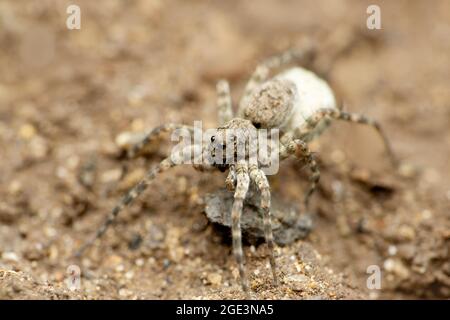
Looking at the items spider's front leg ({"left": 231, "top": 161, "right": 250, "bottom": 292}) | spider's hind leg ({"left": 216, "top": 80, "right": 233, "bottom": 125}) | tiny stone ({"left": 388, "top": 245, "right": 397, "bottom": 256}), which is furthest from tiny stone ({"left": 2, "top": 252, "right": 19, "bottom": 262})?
tiny stone ({"left": 388, "top": 245, "right": 397, "bottom": 256})

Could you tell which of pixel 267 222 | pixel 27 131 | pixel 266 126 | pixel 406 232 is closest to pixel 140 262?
pixel 267 222

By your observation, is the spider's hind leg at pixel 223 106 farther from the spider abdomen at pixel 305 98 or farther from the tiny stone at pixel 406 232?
the tiny stone at pixel 406 232

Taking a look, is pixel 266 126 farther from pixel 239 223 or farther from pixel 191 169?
Result: pixel 239 223

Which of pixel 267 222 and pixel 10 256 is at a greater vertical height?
pixel 267 222

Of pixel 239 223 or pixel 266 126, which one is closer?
pixel 239 223

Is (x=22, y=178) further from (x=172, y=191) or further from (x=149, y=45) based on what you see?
(x=149, y=45)
